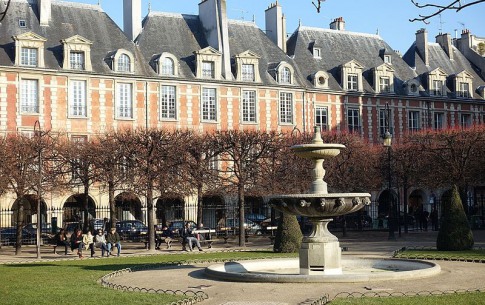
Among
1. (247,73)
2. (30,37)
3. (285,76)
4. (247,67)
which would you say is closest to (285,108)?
(285,76)

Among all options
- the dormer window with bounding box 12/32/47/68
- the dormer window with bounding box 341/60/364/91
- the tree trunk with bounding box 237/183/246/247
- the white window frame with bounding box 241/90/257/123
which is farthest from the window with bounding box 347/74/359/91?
the tree trunk with bounding box 237/183/246/247

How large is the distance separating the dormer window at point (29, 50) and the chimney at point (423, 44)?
2342 centimetres

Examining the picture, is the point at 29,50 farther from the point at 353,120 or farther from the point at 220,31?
the point at 353,120

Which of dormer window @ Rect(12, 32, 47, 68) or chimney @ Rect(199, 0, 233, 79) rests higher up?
chimney @ Rect(199, 0, 233, 79)

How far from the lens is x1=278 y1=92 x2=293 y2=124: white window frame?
41469mm

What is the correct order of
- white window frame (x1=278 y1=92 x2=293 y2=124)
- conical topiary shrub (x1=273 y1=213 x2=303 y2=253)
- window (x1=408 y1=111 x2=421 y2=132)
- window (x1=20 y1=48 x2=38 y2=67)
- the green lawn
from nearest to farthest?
the green lawn, conical topiary shrub (x1=273 y1=213 x2=303 y2=253), window (x1=20 y1=48 x2=38 y2=67), white window frame (x1=278 y1=92 x2=293 y2=124), window (x1=408 y1=111 x2=421 y2=132)

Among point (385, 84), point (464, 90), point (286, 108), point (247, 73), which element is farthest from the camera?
point (464, 90)

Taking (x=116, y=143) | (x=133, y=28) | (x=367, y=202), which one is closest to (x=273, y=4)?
(x=133, y=28)

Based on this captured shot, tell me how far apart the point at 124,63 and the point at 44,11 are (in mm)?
4504

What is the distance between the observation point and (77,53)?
36688 millimetres

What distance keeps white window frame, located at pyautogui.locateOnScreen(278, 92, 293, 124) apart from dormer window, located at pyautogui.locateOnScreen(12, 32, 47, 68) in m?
12.7

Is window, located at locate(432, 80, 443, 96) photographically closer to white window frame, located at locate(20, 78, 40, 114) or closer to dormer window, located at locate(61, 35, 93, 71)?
dormer window, located at locate(61, 35, 93, 71)

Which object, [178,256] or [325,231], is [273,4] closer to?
[178,256]

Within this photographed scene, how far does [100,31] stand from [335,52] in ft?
47.2
